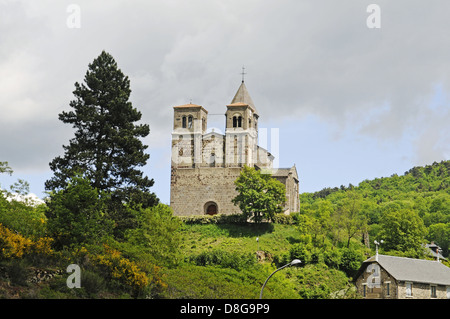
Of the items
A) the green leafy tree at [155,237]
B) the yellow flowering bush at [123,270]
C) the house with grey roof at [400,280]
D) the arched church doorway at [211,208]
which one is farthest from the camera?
the arched church doorway at [211,208]

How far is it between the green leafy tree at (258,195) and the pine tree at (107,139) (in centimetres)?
2041

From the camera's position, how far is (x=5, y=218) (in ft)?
114

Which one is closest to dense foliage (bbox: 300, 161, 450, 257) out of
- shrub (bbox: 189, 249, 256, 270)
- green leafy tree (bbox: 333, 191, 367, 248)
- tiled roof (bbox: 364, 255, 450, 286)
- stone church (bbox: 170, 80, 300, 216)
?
green leafy tree (bbox: 333, 191, 367, 248)

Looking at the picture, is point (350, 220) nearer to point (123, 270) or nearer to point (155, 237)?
point (155, 237)

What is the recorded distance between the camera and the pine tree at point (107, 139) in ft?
147

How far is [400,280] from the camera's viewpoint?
5106 centimetres

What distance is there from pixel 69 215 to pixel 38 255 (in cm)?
345

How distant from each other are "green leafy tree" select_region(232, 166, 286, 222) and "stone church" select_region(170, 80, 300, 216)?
157 inches

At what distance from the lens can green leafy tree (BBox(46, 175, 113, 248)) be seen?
3578 cm

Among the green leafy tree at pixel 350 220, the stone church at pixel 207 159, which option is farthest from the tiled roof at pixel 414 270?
the stone church at pixel 207 159

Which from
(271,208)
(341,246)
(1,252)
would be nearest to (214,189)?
(271,208)

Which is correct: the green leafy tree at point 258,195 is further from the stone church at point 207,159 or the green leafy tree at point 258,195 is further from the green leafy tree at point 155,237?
the green leafy tree at point 155,237

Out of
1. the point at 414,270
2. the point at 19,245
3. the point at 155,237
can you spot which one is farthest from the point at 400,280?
the point at 19,245
